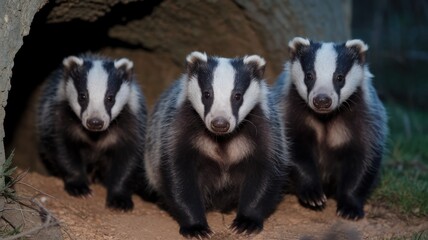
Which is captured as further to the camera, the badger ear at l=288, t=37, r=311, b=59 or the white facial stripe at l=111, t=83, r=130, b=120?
the white facial stripe at l=111, t=83, r=130, b=120

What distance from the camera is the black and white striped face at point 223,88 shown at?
503cm

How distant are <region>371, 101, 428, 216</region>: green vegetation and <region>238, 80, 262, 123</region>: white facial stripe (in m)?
1.61

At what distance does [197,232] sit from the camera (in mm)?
5203

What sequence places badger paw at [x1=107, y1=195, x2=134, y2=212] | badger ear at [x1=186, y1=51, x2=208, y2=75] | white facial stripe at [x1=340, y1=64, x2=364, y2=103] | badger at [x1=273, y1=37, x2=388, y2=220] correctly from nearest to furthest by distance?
badger ear at [x1=186, y1=51, x2=208, y2=75]
white facial stripe at [x1=340, y1=64, x2=364, y2=103]
badger at [x1=273, y1=37, x2=388, y2=220]
badger paw at [x1=107, y1=195, x2=134, y2=212]

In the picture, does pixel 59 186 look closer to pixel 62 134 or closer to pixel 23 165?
pixel 62 134

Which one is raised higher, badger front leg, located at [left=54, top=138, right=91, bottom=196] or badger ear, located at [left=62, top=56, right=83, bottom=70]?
badger ear, located at [left=62, top=56, right=83, bottom=70]

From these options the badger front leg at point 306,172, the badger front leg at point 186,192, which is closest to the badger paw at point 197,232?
the badger front leg at point 186,192

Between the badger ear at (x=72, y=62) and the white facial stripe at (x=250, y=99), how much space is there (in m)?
1.69

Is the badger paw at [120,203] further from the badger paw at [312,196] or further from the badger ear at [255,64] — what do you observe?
the badger ear at [255,64]

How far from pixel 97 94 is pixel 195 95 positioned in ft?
3.83

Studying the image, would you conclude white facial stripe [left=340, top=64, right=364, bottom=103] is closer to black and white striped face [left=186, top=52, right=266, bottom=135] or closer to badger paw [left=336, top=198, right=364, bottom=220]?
black and white striped face [left=186, top=52, right=266, bottom=135]

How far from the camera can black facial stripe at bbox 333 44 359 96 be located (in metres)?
5.62

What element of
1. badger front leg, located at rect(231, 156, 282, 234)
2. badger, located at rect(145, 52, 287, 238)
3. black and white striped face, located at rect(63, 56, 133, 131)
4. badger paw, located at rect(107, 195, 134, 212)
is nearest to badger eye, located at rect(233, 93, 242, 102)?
badger, located at rect(145, 52, 287, 238)

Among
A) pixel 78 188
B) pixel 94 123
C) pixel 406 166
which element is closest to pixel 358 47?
pixel 406 166
